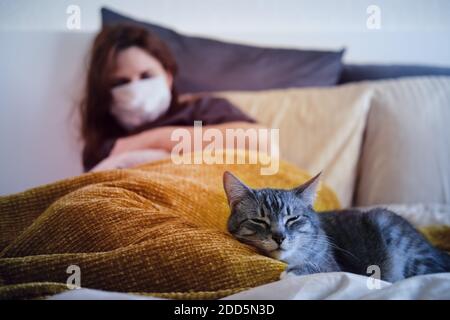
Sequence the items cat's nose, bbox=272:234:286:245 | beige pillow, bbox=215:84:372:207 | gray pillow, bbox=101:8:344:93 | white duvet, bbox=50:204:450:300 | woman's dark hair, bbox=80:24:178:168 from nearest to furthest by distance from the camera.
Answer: white duvet, bbox=50:204:450:300
cat's nose, bbox=272:234:286:245
beige pillow, bbox=215:84:372:207
woman's dark hair, bbox=80:24:178:168
gray pillow, bbox=101:8:344:93

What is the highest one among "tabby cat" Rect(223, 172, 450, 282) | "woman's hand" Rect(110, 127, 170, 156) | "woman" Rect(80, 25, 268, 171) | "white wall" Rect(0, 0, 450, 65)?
"white wall" Rect(0, 0, 450, 65)

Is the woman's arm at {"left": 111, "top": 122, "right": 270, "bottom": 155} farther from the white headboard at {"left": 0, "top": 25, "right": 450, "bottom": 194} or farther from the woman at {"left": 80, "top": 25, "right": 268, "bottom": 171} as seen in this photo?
the white headboard at {"left": 0, "top": 25, "right": 450, "bottom": 194}

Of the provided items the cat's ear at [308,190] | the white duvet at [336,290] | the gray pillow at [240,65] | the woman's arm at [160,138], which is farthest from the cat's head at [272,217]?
the gray pillow at [240,65]

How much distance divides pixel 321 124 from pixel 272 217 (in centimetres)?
75

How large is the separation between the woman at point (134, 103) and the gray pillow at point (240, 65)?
0.07m

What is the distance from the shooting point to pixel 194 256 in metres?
0.60

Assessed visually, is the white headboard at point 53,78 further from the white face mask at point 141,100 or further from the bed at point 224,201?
the white face mask at point 141,100

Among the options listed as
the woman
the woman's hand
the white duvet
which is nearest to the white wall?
the woman

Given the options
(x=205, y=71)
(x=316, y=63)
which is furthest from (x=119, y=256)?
(x=316, y=63)

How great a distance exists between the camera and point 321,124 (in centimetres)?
143

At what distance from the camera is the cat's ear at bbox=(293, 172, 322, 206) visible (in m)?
0.79

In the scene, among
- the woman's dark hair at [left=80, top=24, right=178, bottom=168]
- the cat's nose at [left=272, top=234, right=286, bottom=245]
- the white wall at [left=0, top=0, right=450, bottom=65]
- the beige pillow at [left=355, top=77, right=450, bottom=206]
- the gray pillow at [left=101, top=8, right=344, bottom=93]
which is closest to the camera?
the cat's nose at [left=272, top=234, right=286, bottom=245]

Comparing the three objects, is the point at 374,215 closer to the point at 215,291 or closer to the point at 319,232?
the point at 319,232
